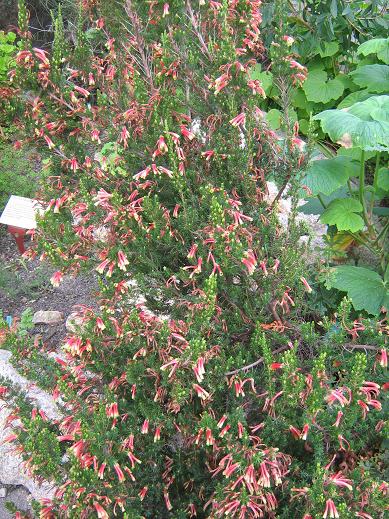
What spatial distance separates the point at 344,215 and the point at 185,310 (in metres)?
1.08

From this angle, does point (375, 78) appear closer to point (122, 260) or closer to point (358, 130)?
point (358, 130)

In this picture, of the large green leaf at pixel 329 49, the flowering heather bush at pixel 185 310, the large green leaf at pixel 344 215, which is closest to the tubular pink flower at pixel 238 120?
Result: the flowering heather bush at pixel 185 310

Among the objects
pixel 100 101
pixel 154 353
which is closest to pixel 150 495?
pixel 154 353

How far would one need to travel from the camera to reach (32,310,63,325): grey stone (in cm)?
363

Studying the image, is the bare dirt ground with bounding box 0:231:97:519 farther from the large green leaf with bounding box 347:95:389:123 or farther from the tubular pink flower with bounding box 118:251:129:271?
the large green leaf with bounding box 347:95:389:123

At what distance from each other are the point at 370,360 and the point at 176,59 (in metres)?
1.26

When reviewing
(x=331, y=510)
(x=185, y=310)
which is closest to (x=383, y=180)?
(x=185, y=310)

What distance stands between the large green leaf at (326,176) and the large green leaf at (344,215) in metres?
0.14

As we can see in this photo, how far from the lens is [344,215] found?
9.08 ft

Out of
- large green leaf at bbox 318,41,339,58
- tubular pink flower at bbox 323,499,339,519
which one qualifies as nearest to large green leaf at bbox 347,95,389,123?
tubular pink flower at bbox 323,499,339,519

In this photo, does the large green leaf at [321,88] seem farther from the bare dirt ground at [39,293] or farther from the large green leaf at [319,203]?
the bare dirt ground at [39,293]

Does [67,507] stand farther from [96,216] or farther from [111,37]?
[111,37]

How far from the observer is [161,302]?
221cm

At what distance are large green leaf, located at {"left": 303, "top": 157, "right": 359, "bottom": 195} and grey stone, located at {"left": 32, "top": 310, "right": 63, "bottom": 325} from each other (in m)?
1.82
